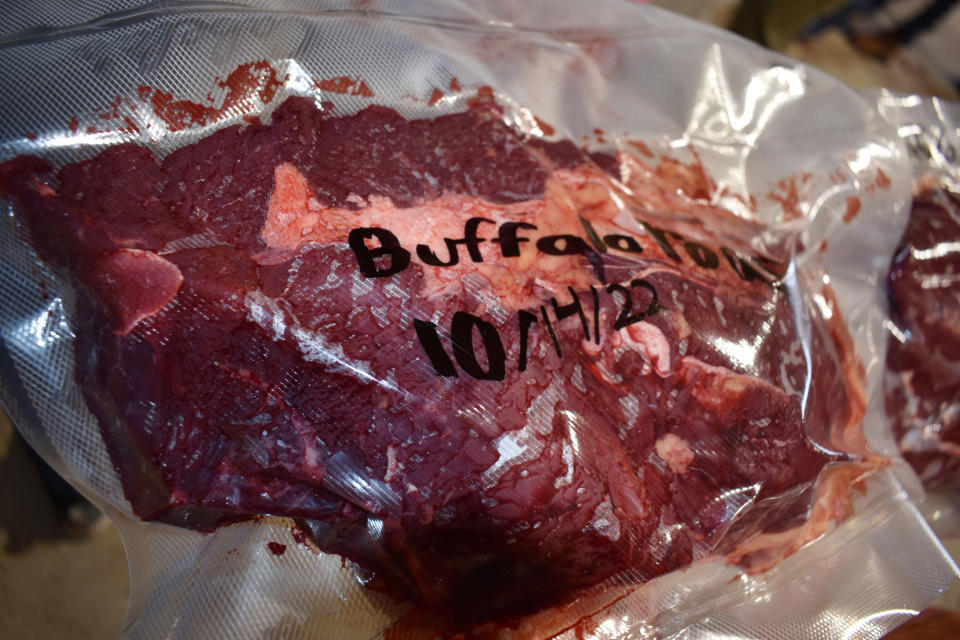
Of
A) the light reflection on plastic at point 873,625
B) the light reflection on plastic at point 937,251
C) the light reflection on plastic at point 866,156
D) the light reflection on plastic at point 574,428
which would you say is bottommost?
the light reflection on plastic at point 873,625

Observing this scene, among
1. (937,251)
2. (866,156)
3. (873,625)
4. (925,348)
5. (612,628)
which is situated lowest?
(612,628)

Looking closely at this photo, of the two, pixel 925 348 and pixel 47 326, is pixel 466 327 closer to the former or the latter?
pixel 47 326

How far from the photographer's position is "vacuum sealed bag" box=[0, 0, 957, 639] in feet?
2.65

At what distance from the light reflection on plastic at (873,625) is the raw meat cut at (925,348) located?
0.43 m

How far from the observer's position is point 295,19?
106 centimetres

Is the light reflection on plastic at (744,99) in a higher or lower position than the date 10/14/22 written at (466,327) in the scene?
higher

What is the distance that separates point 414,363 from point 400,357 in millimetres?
21

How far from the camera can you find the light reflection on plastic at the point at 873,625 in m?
1.01

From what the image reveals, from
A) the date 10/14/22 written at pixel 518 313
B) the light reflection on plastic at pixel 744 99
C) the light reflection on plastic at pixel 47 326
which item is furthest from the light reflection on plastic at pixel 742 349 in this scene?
the light reflection on plastic at pixel 47 326

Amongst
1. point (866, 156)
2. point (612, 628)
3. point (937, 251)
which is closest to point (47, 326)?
point (612, 628)

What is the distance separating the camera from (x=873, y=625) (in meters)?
1.03

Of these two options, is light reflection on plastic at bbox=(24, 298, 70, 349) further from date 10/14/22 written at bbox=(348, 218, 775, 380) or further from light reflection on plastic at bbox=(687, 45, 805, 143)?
light reflection on plastic at bbox=(687, 45, 805, 143)

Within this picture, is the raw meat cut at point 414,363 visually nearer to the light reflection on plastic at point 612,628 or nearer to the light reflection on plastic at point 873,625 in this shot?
the light reflection on plastic at point 612,628

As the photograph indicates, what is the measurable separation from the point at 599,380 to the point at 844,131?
3.25ft
